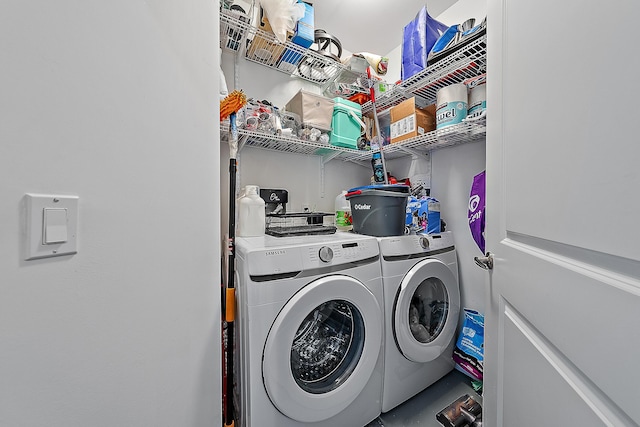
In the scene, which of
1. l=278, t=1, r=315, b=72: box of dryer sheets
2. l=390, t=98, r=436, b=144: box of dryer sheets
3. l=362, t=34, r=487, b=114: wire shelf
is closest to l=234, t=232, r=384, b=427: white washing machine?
l=390, t=98, r=436, b=144: box of dryer sheets

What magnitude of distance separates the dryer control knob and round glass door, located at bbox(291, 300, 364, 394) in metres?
0.23

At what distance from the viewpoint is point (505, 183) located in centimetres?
67

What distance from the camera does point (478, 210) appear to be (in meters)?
1.35

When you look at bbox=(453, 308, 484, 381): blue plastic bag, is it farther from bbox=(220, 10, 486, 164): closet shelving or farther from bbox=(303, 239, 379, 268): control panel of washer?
bbox=(220, 10, 486, 164): closet shelving

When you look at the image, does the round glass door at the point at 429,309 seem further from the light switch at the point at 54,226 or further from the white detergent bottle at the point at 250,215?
the light switch at the point at 54,226

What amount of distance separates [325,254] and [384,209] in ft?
1.66

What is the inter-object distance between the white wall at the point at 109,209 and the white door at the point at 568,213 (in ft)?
2.93

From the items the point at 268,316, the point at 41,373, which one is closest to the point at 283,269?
the point at 268,316

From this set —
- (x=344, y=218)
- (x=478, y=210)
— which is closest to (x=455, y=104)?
(x=478, y=210)

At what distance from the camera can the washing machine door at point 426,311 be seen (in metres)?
1.22

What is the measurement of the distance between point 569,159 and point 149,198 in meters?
0.91

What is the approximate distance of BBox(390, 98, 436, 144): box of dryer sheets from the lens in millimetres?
1571

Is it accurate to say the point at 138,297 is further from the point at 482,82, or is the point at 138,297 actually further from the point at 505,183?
the point at 482,82

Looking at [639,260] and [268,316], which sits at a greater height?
[639,260]
